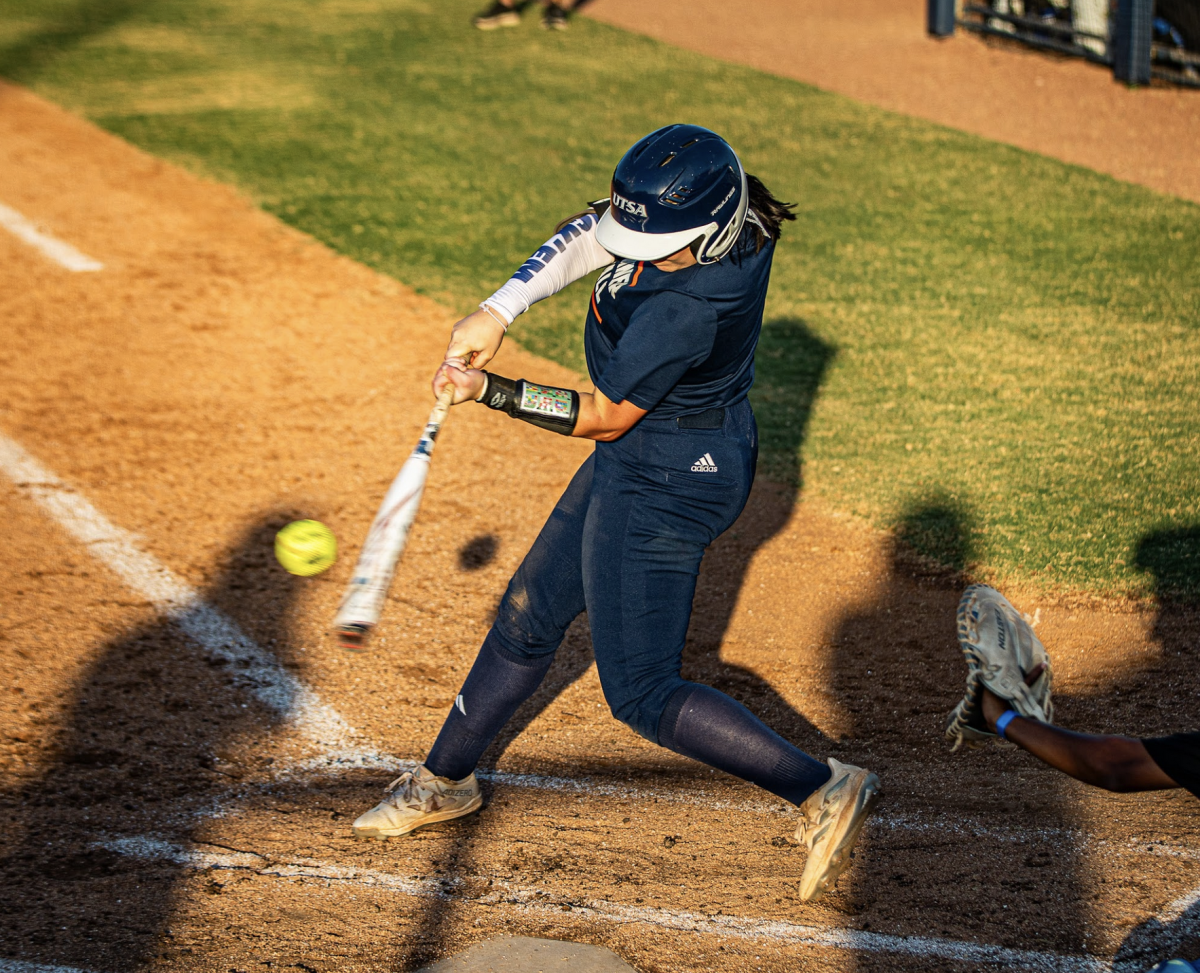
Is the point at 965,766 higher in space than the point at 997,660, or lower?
lower

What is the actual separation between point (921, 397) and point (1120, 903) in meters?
3.79

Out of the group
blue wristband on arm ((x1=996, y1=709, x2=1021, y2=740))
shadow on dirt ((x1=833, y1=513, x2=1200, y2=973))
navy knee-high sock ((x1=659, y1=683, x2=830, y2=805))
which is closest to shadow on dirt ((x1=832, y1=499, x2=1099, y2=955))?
shadow on dirt ((x1=833, y1=513, x2=1200, y2=973))

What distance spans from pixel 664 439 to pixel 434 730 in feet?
5.49

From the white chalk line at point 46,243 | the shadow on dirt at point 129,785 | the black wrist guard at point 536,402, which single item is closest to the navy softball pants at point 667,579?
the black wrist guard at point 536,402

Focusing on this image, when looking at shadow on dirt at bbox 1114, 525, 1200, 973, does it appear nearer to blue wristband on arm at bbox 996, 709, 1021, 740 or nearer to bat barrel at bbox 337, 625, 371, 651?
blue wristband on arm at bbox 996, 709, 1021, 740

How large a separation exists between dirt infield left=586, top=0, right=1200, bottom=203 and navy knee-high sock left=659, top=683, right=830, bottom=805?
832 cm

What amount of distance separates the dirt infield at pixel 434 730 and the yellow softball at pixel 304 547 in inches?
19.2

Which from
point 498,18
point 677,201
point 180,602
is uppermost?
point 677,201

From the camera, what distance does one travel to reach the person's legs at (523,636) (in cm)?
342

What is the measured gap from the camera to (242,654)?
4.66 m

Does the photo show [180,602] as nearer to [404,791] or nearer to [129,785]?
[129,785]

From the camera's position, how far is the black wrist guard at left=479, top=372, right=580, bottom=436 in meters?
3.04

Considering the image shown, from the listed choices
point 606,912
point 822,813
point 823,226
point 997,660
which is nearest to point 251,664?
point 606,912

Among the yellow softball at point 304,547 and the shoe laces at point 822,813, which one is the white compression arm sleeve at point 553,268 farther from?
the shoe laces at point 822,813
